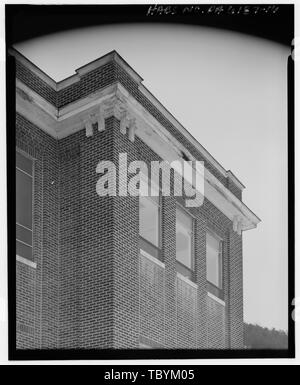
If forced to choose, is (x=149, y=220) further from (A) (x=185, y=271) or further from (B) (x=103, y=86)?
(B) (x=103, y=86)

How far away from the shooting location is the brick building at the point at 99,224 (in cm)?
2245

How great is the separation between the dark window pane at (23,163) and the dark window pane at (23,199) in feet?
0.40

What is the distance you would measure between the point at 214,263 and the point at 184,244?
0.81m

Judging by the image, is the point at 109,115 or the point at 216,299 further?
the point at 216,299

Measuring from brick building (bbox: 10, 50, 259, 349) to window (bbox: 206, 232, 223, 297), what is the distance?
1.71 feet

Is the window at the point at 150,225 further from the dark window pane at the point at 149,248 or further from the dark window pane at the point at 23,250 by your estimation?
the dark window pane at the point at 23,250

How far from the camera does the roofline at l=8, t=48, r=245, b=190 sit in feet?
73.8

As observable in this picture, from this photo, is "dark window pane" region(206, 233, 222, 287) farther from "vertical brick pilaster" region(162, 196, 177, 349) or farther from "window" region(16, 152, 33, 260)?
"window" region(16, 152, 33, 260)

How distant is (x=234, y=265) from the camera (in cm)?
2441

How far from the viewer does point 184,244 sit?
2438cm

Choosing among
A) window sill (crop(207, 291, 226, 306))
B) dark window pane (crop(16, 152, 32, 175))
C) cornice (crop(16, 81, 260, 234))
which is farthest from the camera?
window sill (crop(207, 291, 226, 306))

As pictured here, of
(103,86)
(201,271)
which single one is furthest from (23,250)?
(201,271)

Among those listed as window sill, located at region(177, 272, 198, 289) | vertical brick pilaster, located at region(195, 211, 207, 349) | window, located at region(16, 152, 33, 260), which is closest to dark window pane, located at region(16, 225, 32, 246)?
window, located at region(16, 152, 33, 260)

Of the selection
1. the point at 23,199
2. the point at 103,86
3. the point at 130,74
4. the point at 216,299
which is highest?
the point at 130,74
